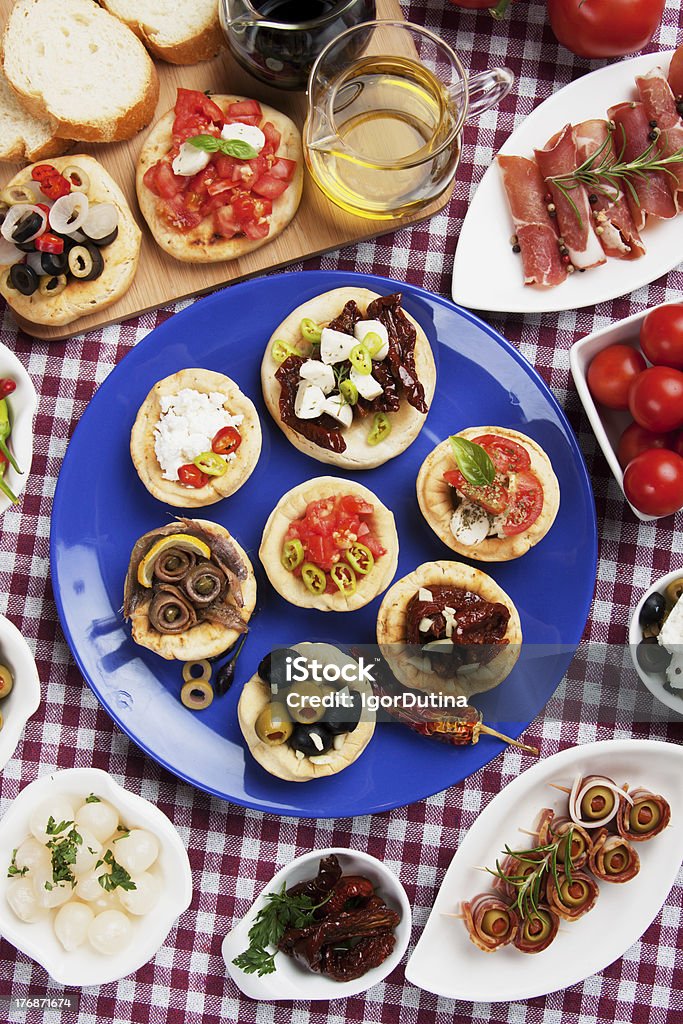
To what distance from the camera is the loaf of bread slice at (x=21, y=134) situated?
10.6 ft

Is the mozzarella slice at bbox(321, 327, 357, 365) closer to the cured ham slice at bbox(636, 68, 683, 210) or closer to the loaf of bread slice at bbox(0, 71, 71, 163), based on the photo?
the loaf of bread slice at bbox(0, 71, 71, 163)

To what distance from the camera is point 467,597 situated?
313cm

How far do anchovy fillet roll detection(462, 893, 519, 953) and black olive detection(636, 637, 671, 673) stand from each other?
1001mm

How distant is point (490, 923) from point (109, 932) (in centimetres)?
133

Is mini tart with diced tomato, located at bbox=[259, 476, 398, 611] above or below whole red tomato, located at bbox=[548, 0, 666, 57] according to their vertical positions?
below

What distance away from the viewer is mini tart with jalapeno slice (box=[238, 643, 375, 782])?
3.05 m

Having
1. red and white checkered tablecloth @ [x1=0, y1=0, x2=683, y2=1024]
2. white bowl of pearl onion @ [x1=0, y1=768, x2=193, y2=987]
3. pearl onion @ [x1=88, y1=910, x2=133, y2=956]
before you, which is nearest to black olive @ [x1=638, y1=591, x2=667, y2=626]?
red and white checkered tablecloth @ [x1=0, y1=0, x2=683, y2=1024]

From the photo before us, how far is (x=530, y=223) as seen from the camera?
130 inches

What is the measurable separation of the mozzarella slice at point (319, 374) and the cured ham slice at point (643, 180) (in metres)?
1.29

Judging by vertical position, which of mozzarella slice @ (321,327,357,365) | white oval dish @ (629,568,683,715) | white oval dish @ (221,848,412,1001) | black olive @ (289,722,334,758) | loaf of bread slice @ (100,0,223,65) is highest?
loaf of bread slice @ (100,0,223,65)

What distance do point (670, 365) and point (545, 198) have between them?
77 centimetres

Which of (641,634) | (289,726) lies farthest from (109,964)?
(641,634)

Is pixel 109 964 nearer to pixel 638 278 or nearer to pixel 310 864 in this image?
pixel 310 864

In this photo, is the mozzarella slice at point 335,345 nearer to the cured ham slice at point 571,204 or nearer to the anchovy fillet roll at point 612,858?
the cured ham slice at point 571,204
